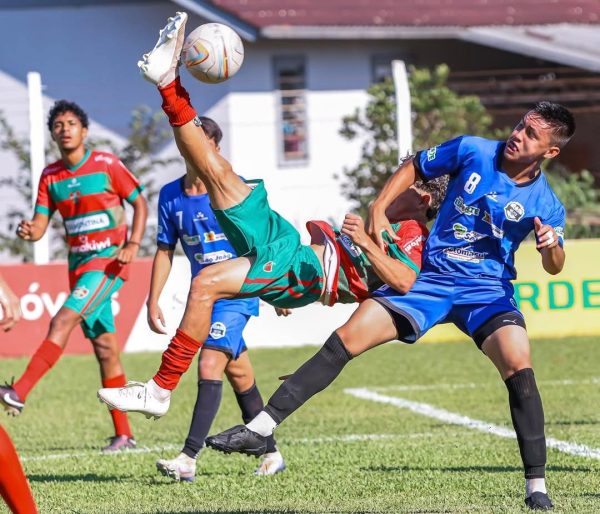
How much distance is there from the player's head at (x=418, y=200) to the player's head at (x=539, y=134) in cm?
61

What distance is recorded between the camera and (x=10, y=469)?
5238 millimetres

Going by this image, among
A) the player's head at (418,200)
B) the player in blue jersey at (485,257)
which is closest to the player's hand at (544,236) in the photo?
the player in blue jersey at (485,257)

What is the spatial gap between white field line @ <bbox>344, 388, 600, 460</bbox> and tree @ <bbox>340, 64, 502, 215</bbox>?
16.1ft

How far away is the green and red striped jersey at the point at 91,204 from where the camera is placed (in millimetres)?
9336

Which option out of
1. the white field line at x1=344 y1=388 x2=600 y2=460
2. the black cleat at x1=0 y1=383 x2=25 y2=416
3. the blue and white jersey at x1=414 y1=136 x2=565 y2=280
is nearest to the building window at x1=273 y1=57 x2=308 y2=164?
the white field line at x1=344 y1=388 x2=600 y2=460

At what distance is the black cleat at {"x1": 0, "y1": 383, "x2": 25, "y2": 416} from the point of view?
7738mm

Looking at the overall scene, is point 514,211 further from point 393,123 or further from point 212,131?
point 393,123

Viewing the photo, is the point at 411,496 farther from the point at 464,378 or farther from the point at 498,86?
the point at 498,86

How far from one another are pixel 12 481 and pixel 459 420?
518cm

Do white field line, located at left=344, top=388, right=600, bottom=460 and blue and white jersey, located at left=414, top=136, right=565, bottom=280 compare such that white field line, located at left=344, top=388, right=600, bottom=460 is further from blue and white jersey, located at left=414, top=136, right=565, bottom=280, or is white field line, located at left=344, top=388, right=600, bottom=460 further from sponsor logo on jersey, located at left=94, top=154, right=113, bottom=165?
sponsor logo on jersey, located at left=94, top=154, right=113, bottom=165

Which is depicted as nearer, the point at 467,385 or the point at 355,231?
the point at 355,231

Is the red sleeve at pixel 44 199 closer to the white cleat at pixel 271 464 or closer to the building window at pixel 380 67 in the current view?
the white cleat at pixel 271 464

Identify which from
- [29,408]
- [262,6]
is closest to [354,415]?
[29,408]

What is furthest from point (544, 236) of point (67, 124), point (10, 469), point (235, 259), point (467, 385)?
point (467, 385)
